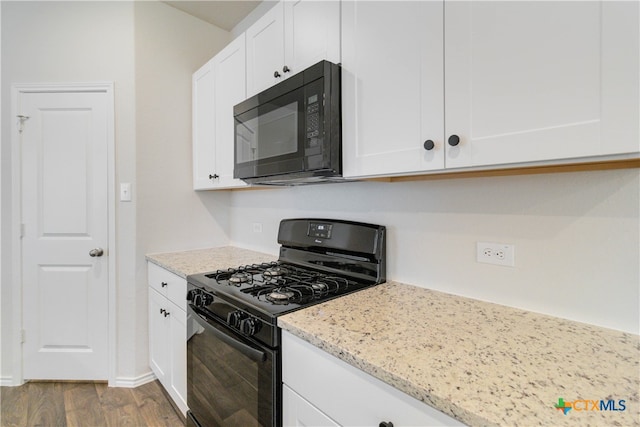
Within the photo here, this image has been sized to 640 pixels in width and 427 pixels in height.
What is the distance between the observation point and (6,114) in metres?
2.14

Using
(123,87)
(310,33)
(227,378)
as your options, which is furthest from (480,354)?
(123,87)

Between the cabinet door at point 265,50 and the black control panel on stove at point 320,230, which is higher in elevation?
the cabinet door at point 265,50

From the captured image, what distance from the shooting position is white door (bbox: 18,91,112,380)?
2164mm

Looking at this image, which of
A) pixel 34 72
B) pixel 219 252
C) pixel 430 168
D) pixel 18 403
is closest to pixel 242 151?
pixel 219 252

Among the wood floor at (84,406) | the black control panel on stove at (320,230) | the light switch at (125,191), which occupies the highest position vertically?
the light switch at (125,191)

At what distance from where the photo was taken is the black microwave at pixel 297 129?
1.23m

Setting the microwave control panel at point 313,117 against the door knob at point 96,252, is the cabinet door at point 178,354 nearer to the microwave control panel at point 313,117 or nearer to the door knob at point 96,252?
the door knob at point 96,252

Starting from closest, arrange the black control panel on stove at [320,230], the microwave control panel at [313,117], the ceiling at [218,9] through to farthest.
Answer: the microwave control panel at [313,117] < the black control panel on stove at [320,230] < the ceiling at [218,9]

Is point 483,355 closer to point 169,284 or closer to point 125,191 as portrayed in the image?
point 169,284

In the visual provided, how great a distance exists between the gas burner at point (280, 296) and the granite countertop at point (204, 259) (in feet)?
2.13

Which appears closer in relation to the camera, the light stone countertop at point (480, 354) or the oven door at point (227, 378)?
the light stone countertop at point (480, 354)

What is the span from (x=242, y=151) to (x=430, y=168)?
110 centimetres

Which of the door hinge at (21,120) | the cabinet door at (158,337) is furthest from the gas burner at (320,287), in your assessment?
the door hinge at (21,120)

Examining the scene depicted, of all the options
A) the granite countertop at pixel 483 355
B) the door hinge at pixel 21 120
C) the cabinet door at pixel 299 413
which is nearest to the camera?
the granite countertop at pixel 483 355
